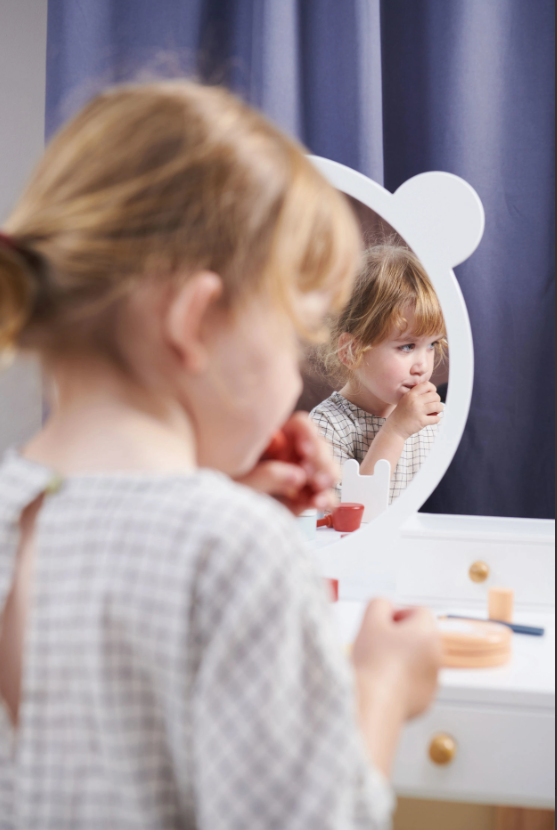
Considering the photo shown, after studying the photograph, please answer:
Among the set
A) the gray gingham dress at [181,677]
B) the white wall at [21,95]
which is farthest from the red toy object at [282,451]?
the white wall at [21,95]

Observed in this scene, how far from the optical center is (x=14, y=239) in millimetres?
477

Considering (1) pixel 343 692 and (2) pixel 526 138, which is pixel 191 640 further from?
(2) pixel 526 138

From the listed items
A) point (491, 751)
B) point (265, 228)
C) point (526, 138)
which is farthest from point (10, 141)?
point (491, 751)

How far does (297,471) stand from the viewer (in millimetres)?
671

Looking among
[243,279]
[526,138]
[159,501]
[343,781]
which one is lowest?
[343,781]

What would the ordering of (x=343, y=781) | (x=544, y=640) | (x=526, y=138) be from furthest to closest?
(x=526, y=138)
(x=544, y=640)
(x=343, y=781)

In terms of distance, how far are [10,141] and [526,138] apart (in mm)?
908

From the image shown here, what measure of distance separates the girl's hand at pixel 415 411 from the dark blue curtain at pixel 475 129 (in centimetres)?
17

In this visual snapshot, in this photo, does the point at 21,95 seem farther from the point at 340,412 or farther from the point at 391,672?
the point at 391,672

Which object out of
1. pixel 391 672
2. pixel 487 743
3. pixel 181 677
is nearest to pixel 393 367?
pixel 487 743

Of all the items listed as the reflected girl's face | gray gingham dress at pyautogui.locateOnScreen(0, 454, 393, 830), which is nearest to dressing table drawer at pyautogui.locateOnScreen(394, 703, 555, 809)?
gray gingham dress at pyautogui.locateOnScreen(0, 454, 393, 830)

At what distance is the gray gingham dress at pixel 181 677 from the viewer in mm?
392

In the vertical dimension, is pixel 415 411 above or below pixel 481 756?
above

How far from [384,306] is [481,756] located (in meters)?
0.62
